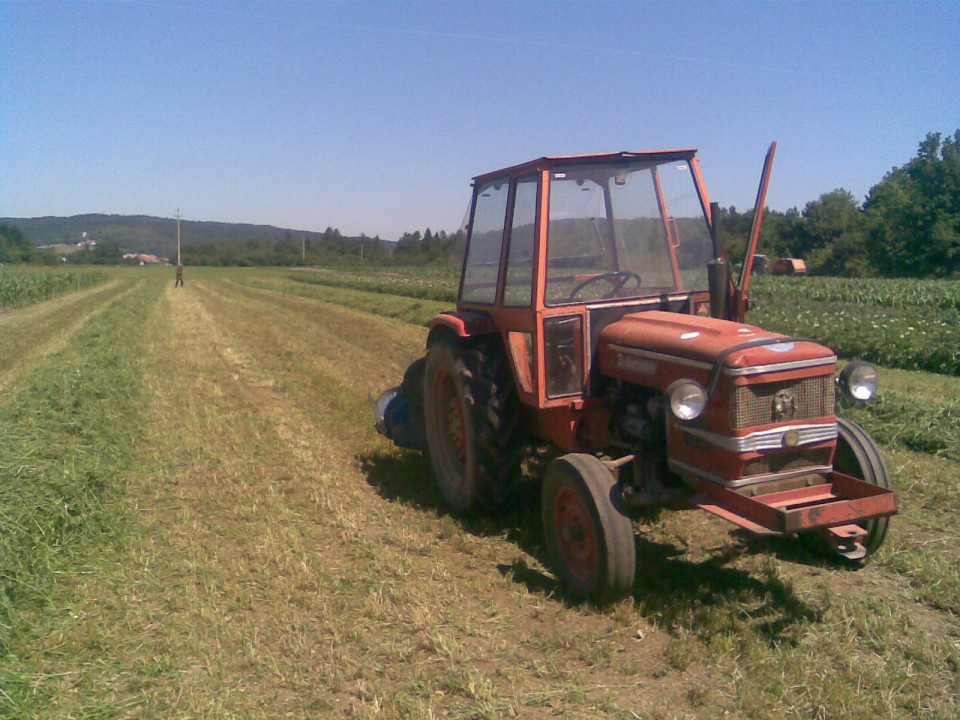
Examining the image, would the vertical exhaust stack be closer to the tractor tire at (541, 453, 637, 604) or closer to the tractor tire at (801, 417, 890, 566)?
the tractor tire at (801, 417, 890, 566)

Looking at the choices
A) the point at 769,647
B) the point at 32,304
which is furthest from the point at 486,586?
the point at 32,304

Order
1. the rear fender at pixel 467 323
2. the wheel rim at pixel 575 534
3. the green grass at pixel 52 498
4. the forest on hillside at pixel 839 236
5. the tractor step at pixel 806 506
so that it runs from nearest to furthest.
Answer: the tractor step at pixel 806 506, the green grass at pixel 52 498, the wheel rim at pixel 575 534, the rear fender at pixel 467 323, the forest on hillside at pixel 839 236

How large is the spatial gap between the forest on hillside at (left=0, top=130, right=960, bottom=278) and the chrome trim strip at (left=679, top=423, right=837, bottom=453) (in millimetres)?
23291

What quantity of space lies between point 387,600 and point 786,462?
2097mm

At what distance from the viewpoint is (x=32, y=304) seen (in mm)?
29141

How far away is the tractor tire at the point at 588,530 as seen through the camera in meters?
3.72

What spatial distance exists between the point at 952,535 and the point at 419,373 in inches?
151

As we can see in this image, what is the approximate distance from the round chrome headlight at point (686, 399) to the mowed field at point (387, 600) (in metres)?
1.02

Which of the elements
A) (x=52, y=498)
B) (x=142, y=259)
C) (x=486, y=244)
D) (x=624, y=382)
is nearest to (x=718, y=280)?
(x=624, y=382)

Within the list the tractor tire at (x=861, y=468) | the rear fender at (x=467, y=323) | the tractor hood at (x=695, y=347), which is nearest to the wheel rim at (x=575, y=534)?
the tractor hood at (x=695, y=347)

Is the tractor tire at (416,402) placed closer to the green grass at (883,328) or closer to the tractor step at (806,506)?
the tractor step at (806,506)

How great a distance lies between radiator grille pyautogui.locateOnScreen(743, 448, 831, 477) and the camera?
363 centimetres

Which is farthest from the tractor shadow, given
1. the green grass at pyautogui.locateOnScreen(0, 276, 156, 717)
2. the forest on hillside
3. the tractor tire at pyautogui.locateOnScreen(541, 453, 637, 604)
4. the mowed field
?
the forest on hillside

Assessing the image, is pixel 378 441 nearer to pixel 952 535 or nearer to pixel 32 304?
pixel 952 535
